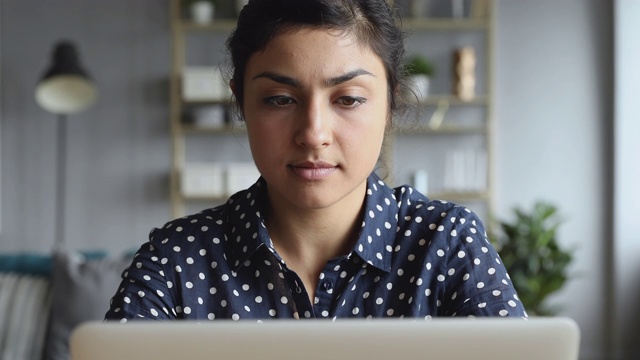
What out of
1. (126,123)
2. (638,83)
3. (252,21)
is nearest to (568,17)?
(638,83)

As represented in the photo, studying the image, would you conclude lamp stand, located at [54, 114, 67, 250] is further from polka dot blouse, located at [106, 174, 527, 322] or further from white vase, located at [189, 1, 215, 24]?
polka dot blouse, located at [106, 174, 527, 322]

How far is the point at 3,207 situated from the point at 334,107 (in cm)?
544

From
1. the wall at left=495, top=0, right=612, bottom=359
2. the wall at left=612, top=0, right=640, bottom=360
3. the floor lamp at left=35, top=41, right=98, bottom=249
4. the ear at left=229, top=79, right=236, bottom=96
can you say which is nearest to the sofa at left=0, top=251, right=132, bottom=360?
the floor lamp at left=35, top=41, right=98, bottom=249

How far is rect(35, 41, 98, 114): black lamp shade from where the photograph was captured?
573 cm

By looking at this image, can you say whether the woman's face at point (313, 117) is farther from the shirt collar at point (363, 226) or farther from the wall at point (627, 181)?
the wall at point (627, 181)

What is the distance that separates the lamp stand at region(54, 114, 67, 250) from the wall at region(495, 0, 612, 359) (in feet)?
9.03

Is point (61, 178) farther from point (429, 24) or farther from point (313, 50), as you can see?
point (313, 50)

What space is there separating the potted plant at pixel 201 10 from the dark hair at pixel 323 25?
4.53 meters

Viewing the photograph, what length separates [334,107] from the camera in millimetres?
1326

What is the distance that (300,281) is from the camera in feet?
4.59

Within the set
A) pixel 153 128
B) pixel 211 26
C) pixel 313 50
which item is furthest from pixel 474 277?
pixel 153 128

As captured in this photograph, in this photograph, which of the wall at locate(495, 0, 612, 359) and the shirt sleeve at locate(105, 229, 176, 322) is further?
the wall at locate(495, 0, 612, 359)

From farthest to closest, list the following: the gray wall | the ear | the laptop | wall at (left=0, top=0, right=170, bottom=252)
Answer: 1. wall at (left=0, top=0, right=170, bottom=252)
2. the gray wall
3. the ear
4. the laptop

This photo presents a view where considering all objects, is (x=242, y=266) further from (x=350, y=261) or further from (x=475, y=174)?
(x=475, y=174)
